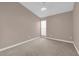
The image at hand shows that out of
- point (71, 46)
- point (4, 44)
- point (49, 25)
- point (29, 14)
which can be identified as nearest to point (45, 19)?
point (49, 25)

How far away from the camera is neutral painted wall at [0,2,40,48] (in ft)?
11.4

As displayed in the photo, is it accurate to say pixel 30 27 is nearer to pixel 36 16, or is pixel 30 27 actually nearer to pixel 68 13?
pixel 36 16

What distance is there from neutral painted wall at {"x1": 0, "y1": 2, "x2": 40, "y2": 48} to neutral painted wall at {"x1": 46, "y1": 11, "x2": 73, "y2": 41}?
21.2 inches

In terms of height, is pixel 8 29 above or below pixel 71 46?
above

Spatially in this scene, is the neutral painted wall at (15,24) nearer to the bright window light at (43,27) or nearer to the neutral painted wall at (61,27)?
the bright window light at (43,27)

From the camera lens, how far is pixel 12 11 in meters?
3.81

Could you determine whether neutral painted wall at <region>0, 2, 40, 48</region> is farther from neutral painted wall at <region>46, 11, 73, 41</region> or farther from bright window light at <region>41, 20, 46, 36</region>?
neutral painted wall at <region>46, 11, 73, 41</region>

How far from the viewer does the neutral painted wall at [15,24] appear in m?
3.47

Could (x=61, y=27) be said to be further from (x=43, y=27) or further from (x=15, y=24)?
(x=15, y=24)

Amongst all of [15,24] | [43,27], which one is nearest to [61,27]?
[43,27]

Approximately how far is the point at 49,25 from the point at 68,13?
90 cm

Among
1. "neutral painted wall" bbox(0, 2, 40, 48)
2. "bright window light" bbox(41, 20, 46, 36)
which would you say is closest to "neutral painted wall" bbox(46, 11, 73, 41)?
"bright window light" bbox(41, 20, 46, 36)

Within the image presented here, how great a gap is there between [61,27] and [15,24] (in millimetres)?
1797

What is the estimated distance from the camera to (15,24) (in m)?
3.93
